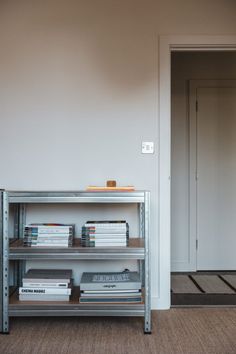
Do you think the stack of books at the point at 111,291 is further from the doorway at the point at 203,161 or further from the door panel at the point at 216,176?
the door panel at the point at 216,176

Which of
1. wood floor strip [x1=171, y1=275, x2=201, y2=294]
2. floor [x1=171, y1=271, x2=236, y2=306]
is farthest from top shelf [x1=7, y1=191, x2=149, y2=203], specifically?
wood floor strip [x1=171, y1=275, x2=201, y2=294]

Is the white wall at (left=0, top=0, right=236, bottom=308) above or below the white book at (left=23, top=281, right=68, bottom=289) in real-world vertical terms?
above

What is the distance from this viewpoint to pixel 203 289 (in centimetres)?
304

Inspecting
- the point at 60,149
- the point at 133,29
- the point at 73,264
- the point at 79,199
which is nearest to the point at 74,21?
the point at 133,29

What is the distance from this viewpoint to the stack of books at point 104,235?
2199 mm

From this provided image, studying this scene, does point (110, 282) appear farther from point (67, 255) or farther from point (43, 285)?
point (43, 285)

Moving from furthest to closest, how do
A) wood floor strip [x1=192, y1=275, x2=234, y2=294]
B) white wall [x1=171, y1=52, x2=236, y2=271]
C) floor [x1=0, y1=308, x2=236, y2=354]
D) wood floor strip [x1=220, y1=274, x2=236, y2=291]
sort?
white wall [x1=171, y1=52, x2=236, y2=271] → wood floor strip [x1=220, y1=274, x2=236, y2=291] → wood floor strip [x1=192, y1=275, x2=234, y2=294] → floor [x1=0, y1=308, x2=236, y2=354]

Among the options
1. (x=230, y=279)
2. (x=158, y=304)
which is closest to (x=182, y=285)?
(x=230, y=279)

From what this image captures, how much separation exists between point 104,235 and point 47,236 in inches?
15.2

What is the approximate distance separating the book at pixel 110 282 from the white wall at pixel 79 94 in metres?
0.35

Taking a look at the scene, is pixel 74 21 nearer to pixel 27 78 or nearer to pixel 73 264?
pixel 27 78

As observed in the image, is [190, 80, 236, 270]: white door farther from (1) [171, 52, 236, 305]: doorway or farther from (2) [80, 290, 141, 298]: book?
(2) [80, 290, 141, 298]: book

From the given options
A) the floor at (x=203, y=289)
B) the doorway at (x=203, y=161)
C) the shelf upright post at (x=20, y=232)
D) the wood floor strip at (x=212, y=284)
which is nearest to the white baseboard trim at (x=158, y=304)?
the floor at (x=203, y=289)

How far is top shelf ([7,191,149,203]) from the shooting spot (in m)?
2.15
